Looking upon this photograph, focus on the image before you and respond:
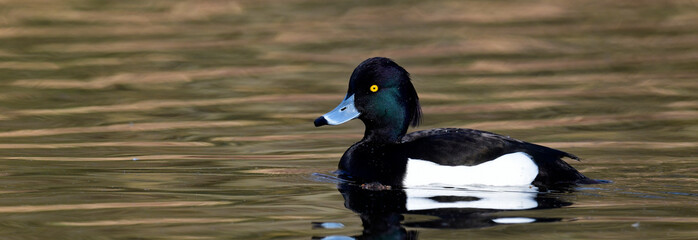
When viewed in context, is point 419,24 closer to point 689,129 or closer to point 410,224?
point 689,129

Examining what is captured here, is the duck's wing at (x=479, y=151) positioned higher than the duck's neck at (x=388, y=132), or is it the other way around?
the duck's neck at (x=388, y=132)

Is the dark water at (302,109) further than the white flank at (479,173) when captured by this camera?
No

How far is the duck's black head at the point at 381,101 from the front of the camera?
8.76m

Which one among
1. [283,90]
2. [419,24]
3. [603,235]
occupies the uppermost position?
[419,24]

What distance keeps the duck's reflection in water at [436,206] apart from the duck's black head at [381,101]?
683mm

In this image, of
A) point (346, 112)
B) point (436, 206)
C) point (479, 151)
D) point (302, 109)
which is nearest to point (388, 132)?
point (346, 112)

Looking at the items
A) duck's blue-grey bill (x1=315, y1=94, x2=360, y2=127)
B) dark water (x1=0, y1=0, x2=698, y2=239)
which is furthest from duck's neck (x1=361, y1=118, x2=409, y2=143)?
dark water (x1=0, y1=0, x2=698, y2=239)

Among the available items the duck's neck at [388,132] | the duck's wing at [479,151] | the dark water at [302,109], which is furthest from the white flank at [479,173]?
the duck's neck at [388,132]

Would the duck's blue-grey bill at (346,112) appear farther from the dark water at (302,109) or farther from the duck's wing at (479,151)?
the duck's wing at (479,151)

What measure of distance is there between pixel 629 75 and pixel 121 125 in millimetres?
5547

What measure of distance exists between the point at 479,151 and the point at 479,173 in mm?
149

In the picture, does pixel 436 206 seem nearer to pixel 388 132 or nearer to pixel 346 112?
pixel 388 132

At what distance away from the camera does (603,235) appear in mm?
6531

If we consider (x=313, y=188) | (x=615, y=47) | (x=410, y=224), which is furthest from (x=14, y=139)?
(x=615, y=47)
